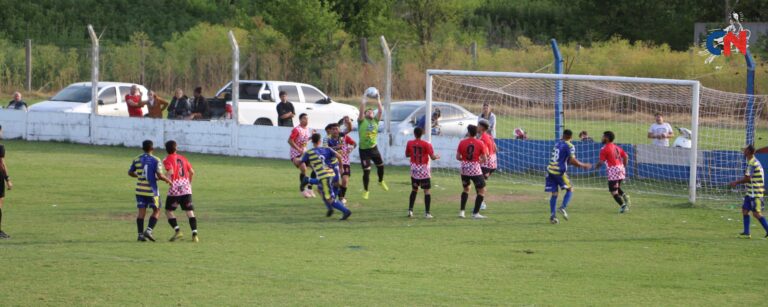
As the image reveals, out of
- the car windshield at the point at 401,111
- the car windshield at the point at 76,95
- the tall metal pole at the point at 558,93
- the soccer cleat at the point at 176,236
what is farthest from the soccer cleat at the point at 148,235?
the car windshield at the point at 76,95

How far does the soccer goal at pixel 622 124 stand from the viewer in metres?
22.5

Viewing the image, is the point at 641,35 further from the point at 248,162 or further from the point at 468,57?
the point at 248,162

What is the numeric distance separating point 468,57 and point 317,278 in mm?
30655

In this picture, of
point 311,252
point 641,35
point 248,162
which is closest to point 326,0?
point 641,35

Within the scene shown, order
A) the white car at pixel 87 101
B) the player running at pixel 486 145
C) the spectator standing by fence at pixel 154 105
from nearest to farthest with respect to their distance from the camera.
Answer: the player running at pixel 486 145
the spectator standing by fence at pixel 154 105
the white car at pixel 87 101

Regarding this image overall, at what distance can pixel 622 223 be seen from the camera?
59.3ft

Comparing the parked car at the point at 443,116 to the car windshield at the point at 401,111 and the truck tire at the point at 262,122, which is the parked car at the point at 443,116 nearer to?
the car windshield at the point at 401,111

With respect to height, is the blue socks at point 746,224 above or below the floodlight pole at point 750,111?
below

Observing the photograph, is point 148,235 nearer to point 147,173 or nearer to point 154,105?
point 147,173

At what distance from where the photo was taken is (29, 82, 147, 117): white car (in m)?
32.3

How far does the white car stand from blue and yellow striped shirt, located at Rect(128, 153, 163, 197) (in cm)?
1783

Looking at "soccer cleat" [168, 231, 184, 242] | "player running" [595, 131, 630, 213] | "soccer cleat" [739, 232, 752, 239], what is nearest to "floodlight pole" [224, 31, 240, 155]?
"player running" [595, 131, 630, 213]

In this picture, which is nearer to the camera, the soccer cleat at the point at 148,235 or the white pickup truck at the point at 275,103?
the soccer cleat at the point at 148,235

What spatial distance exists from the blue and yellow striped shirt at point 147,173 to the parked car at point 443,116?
13.6 meters
